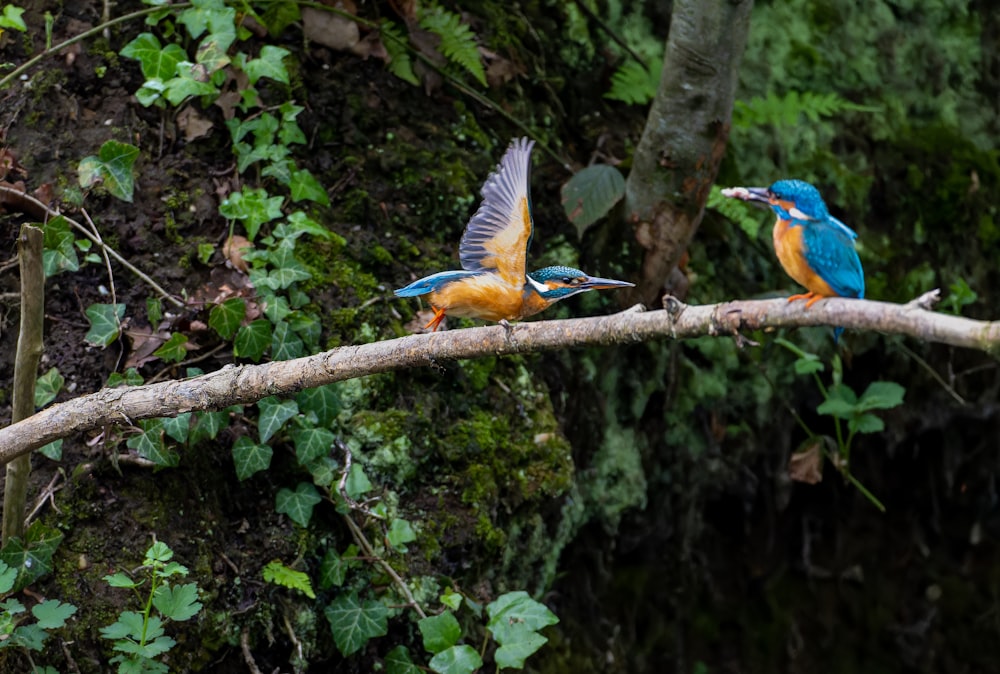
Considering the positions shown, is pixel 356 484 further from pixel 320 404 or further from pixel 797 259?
pixel 797 259

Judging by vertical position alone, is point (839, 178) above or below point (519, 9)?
Result: below

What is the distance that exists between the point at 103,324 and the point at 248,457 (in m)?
0.64

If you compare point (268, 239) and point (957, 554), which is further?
point (957, 554)

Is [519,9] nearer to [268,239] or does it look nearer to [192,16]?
[192,16]

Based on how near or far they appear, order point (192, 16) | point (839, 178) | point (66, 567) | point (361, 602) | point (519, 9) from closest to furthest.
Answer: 1. point (66, 567)
2. point (361, 602)
3. point (192, 16)
4. point (519, 9)
5. point (839, 178)

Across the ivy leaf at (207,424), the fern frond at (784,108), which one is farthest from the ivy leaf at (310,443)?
the fern frond at (784,108)

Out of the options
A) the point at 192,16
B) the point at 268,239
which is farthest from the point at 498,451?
the point at 192,16

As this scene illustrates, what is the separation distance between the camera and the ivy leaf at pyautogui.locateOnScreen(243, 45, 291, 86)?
11.3 feet

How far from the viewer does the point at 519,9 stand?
4426 millimetres

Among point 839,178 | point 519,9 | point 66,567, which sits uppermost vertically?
point 519,9

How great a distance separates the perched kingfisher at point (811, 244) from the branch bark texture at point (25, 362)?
5.74 feet

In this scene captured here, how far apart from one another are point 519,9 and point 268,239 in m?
1.85

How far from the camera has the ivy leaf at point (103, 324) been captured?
2.98m

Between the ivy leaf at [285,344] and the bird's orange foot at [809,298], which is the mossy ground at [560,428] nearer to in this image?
the ivy leaf at [285,344]
